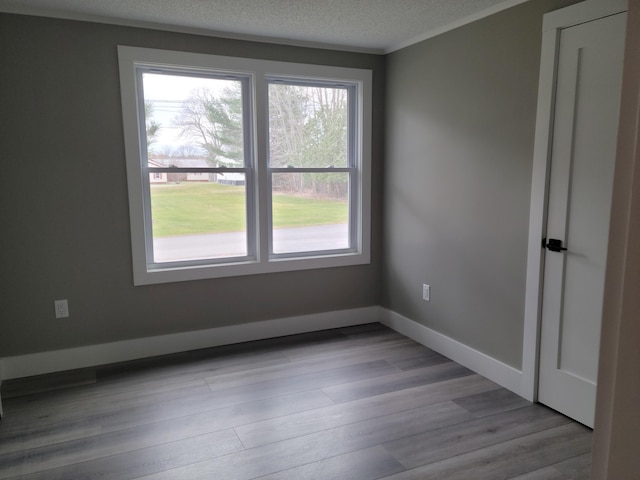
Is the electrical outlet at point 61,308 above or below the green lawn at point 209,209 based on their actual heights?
below

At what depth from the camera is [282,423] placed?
8.39 feet

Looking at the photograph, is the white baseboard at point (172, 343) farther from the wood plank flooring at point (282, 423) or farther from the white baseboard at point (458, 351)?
the white baseboard at point (458, 351)

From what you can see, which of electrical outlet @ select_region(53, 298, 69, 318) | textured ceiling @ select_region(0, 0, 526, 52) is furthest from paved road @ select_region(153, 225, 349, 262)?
textured ceiling @ select_region(0, 0, 526, 52)

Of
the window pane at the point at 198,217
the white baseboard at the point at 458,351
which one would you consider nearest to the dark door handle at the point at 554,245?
the white baseboard at the point at 458,351

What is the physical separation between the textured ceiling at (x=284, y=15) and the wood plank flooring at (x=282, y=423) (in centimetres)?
233

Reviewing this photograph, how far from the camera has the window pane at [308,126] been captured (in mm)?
3754

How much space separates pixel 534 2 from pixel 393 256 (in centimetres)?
213

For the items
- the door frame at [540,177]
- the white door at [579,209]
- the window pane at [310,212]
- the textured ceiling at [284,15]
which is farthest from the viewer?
the window pane at [310,212]

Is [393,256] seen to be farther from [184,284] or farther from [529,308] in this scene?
[184,284]

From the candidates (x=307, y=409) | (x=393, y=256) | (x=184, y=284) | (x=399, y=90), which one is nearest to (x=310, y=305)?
(x=393, y=256)

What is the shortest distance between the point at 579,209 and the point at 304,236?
2.14 m

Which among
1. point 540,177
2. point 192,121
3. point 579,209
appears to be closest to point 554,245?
point 579,209

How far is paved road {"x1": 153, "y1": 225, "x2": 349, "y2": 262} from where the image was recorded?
139 inches

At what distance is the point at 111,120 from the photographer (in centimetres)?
317
